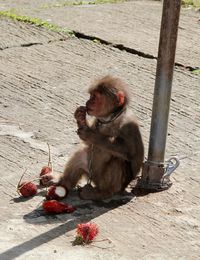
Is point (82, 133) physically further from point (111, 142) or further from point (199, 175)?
point (199, 175)

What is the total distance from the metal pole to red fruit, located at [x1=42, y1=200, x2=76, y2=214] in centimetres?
82

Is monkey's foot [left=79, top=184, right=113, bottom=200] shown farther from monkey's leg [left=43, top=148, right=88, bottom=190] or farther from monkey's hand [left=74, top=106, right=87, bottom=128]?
monkey's hand [left=74, top=106, right=87, bottom=128]

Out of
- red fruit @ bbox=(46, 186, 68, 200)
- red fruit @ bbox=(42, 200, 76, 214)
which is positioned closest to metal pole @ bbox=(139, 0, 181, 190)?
red fruit @ bbox=(46, 186, 68, 200)

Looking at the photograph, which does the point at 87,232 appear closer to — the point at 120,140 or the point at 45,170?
Answer: the point at 120,140

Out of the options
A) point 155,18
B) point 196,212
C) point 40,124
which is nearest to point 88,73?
point 40,124

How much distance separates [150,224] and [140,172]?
0.89 meters

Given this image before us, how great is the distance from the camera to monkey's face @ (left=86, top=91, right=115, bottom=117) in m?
6.15

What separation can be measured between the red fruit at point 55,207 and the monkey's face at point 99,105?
2.45 feet

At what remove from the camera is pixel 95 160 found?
626 centimetres

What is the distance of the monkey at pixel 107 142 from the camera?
6.12 metres

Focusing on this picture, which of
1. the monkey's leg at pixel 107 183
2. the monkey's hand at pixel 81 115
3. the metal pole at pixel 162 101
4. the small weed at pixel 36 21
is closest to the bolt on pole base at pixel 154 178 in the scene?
the metal pole at pixel 162 101

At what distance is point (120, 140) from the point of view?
618 centimetres

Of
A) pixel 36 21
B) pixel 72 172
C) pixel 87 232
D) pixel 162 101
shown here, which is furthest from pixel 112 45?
pixel 87 232

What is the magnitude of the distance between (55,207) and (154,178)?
3.29ft
